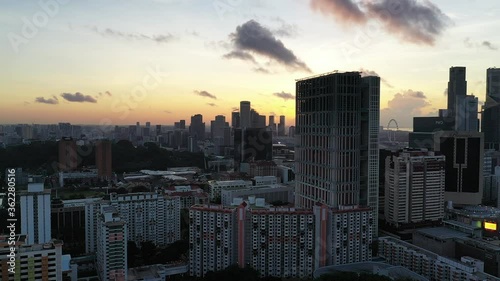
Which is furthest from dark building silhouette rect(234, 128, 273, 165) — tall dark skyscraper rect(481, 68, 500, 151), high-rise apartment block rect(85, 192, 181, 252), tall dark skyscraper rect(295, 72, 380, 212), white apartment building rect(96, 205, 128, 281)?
white apartment building rect(96, 205, 128, 281)

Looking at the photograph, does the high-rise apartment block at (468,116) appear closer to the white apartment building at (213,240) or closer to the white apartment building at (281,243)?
the white apartment building at (281,243)

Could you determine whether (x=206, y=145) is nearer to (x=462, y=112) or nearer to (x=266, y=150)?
(x=266, y=150)

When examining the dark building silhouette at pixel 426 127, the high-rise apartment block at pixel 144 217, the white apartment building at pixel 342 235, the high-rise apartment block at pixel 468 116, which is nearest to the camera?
the white apartment building at pixel 342 235

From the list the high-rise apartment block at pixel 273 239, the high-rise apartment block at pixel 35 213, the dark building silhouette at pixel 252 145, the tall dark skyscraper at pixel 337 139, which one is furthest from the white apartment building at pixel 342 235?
the dark building silhouette at pixel 252 145

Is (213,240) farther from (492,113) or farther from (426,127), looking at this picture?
(492,113)

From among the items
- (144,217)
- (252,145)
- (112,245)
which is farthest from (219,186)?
(252,145)

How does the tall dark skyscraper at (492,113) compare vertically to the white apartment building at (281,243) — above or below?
above

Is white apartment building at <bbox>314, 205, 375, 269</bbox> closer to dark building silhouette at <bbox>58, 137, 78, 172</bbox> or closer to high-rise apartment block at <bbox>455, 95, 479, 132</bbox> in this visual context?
dark building silhouette at <bbox>58, 137, 78, 172</bbox>
